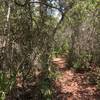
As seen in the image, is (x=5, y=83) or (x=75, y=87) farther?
(x=75, y=87)

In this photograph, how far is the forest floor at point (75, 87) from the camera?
1197 cm

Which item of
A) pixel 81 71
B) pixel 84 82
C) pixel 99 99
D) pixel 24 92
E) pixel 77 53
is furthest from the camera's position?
pixel 77 53

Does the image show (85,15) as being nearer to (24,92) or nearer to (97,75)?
(97,75)

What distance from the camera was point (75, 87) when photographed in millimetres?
13188

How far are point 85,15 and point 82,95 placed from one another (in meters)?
5.33

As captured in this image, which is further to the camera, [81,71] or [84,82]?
[81,71]

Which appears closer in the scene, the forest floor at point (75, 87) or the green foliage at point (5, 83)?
the green foliage at point (5, 83)

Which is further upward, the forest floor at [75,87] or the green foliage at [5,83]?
the green foliage at [5,83]

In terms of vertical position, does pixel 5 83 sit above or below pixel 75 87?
above

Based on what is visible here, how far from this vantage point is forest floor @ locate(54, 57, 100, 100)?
12.0 meters

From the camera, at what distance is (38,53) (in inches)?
400

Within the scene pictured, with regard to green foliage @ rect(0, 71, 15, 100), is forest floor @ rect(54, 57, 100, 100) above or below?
below

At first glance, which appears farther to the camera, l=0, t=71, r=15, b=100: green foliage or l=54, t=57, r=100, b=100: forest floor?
l=54, t=57, r=100, b=100: forest floor

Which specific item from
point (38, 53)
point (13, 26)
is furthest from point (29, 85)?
point (13, 26)
